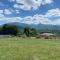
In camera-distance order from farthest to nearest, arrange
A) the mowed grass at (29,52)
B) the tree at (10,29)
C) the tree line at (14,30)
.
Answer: the tree at (10,29)
the tree line at (14,30)
the mowed grass at (29,52)

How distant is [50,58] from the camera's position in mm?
15109

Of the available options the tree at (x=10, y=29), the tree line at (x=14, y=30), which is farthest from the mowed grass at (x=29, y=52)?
the tree at (x=10, y=29)

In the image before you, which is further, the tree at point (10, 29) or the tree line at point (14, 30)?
the tree at point (10, 29)

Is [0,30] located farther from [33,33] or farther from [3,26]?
[33,33]

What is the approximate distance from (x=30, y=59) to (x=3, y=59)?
1.94 m

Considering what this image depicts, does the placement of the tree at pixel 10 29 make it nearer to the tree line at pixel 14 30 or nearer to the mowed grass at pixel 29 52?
the tree line at pixel 14 30

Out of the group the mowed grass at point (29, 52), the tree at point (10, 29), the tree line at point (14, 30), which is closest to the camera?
the mowed grass at point (29, 52)

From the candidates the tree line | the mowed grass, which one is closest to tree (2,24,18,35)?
the tree line

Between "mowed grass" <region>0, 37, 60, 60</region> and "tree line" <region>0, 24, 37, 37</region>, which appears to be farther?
"tree line" <region>0, 24, 37, 37</region>

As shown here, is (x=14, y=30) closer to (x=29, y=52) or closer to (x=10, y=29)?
(x=10, y=29)

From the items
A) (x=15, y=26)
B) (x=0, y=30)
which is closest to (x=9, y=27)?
(x=15, y=26)

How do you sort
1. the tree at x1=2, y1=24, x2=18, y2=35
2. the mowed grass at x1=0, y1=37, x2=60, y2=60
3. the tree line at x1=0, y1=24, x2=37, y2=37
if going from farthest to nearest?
1. the tree at x1=2, y1=24, x2=18, y2=35
2. the tree line at x1=0, y1=24, x2=37, y2=37
3. the mowed grass at x1=0, y1=37, x2=60, y2=60

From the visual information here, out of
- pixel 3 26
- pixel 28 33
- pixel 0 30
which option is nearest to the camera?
pixel 28 33

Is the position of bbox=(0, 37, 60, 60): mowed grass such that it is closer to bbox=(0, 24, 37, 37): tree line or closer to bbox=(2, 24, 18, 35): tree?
bbox=(0, 24, 37, 37): tree line
